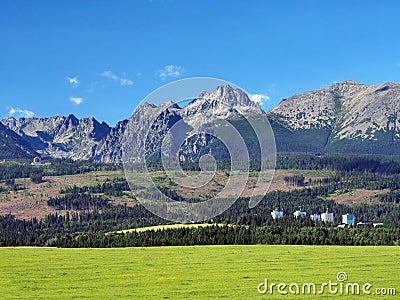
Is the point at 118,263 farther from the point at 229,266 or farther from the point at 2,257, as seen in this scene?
the point at 2,257

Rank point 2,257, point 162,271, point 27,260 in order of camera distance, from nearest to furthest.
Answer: point 162,271 → point 27,260 → point 2,257

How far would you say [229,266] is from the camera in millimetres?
75062

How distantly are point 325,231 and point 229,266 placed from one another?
86.5m

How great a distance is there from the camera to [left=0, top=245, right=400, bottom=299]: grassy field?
179 ft

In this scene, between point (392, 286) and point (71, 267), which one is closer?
point (392, 286)

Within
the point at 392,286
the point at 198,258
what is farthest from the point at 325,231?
the point at 392,286

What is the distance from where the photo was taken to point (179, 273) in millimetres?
67938

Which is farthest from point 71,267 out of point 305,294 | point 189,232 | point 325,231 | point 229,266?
point 325,231

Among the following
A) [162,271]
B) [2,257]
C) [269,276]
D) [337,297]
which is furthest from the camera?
[2,257]

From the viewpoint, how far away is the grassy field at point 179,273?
5470cm

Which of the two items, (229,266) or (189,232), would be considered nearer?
(229,266)

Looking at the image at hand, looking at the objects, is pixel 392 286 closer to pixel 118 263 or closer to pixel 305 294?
pixel 305 294

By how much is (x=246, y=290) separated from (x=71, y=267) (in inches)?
1064

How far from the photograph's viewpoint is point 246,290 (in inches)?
2192
